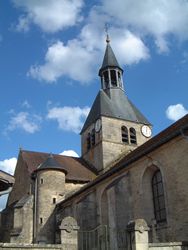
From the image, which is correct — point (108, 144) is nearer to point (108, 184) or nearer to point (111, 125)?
point (111, 125)

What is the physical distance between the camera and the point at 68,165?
26906 mm

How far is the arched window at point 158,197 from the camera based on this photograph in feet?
48.5

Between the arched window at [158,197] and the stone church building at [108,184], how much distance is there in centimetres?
4

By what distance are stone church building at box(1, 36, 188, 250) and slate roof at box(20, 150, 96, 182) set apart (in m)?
0.07

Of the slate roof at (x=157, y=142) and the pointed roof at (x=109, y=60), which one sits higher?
the pointed roof at (x=109, y=60)

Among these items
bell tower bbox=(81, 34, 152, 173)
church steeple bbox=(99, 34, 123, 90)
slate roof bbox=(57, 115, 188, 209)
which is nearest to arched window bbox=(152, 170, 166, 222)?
slate roof bbox=(57, 115, 188, 209)

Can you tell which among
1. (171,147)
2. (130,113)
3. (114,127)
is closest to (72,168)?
(114,127)

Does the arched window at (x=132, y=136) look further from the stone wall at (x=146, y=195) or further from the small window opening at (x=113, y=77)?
the stone wall at (x=146, y=195)

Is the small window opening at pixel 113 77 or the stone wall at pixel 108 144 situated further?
the small window opening at pixel 113 77

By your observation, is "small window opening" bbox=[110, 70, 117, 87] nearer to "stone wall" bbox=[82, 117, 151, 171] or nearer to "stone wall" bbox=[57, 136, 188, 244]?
"stone wall" bbox=[82, 117, 151, 171]

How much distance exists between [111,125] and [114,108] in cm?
189

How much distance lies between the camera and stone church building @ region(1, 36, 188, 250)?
45.6 ft

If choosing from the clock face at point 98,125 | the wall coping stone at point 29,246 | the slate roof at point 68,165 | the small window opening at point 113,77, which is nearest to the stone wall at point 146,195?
the slate roof at point 68,165

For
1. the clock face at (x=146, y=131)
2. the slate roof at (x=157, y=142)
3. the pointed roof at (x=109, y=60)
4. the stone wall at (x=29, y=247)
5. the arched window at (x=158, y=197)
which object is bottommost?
the stone wall at (x=29, y=247)
